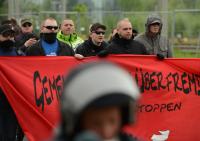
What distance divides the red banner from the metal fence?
12707 millimetres

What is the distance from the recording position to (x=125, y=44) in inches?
330

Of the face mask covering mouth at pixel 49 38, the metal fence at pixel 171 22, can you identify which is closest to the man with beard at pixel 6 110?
the face mask covering mouth at pixel 49 38

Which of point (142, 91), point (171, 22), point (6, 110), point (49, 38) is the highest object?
point (49, 38)

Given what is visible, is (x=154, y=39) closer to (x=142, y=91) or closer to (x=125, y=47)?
(x=125, y=47)

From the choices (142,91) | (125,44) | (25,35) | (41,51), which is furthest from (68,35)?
(142,91)

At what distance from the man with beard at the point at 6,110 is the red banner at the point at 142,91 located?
0.33ft

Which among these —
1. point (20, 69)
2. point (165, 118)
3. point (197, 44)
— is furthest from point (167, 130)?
point (197, 44)

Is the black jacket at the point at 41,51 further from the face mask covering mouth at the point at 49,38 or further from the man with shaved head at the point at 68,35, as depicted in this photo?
the man with shaved head at the point at 68,35

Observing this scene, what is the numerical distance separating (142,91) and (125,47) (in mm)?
775

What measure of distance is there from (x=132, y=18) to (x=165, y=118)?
15568mm

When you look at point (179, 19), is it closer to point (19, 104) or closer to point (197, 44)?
point (197, 44)

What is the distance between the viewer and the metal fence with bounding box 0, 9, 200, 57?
Answer: 71.5 feet

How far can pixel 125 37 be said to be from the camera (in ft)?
27.5

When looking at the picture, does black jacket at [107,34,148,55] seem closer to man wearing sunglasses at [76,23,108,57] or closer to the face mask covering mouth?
man wearing sunglasses at [76,23,108,57]
